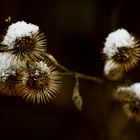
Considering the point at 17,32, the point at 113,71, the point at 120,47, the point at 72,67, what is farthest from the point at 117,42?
the point at 72,67

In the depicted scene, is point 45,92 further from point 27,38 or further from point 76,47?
point 76,47

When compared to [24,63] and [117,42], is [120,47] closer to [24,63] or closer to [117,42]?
[117,42]

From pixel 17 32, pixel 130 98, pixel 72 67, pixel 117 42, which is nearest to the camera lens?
pixel 17 32

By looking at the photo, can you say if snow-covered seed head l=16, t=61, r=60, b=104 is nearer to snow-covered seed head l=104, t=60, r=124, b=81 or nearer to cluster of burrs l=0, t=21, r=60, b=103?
cluster of burrs l=0, t=21, r=60, b=103

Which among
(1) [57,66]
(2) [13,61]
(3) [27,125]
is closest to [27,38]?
(2) [13,61]

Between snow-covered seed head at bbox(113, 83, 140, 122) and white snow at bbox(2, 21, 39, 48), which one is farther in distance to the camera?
snow-covered seed head at bbox(113, 83, 140, 122)

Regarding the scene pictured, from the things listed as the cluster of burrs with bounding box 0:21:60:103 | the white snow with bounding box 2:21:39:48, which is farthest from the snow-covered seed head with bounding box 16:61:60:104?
the white snow with bounding box 2:21:39:48

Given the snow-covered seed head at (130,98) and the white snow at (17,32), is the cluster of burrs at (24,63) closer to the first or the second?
the white snow at (17,32)
